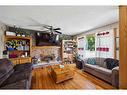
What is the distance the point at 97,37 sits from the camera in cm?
557

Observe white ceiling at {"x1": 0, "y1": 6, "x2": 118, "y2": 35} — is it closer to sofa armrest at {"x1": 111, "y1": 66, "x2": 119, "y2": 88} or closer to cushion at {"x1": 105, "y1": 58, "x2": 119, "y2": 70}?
cushion at {"x1": 105, "y1": 58, "x2": 119, "y2": 70}

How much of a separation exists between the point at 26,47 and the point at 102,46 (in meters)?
3.90

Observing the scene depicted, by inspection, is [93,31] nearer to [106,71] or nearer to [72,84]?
[106,71]

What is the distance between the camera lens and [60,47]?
7.37 m

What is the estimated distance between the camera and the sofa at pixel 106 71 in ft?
10.3

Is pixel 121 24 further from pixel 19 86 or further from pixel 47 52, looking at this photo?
pixel 47 52

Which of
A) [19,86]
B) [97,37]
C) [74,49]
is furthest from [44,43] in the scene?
[19,86]

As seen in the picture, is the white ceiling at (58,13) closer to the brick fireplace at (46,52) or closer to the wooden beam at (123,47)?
the wooden beam at (123,47)

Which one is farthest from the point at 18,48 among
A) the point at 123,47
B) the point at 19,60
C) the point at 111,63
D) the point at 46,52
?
the point at 123,47

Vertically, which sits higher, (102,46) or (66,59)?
(102,46)

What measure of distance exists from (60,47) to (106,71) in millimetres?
4221
